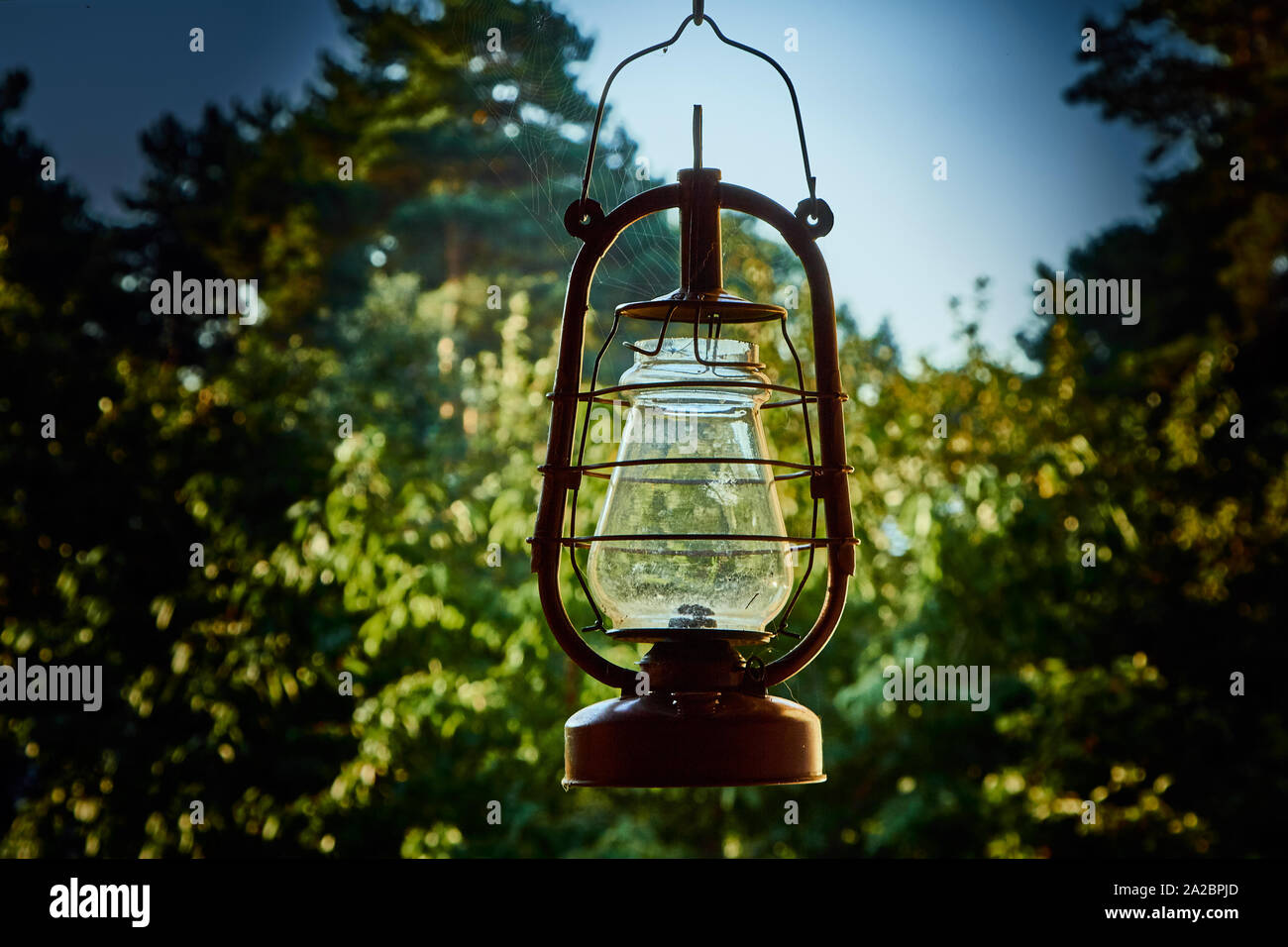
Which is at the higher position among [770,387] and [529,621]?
[770,387]

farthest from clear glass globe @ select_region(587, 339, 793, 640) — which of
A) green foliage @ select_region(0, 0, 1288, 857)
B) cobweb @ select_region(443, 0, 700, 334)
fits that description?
green foliage @ select_region(0, 0, 1288, 857)

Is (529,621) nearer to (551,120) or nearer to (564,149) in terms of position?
(564,149)

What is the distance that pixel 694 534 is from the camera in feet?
2.80

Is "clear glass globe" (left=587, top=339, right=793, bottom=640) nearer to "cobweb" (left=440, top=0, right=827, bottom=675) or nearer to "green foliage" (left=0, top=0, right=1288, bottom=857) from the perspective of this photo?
"cobweb" (left=440, top=0, right=827, bottom=675)

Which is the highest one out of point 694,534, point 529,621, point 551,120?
point 551,120

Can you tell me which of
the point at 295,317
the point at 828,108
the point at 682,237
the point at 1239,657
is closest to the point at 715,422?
the point at 682,237

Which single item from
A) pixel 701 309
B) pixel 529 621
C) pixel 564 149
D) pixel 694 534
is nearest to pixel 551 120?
pixel 564 149

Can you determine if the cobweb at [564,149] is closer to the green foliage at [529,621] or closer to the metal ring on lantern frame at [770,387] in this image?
the metal ring on lantern frame at [770,387]

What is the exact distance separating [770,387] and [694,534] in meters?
0.12

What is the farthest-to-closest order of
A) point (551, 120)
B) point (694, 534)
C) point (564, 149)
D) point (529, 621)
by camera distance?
point (529, 621) → point (564, 149) → point (551, 120) → point (694, 534)

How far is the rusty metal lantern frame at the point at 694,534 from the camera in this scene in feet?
2.69

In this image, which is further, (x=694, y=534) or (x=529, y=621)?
(x=529, y=621)

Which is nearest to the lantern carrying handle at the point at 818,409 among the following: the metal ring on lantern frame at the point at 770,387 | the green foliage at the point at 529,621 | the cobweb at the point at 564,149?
the metal ring on lantern frame at the point at 770,387

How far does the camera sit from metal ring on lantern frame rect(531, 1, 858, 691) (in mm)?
845
